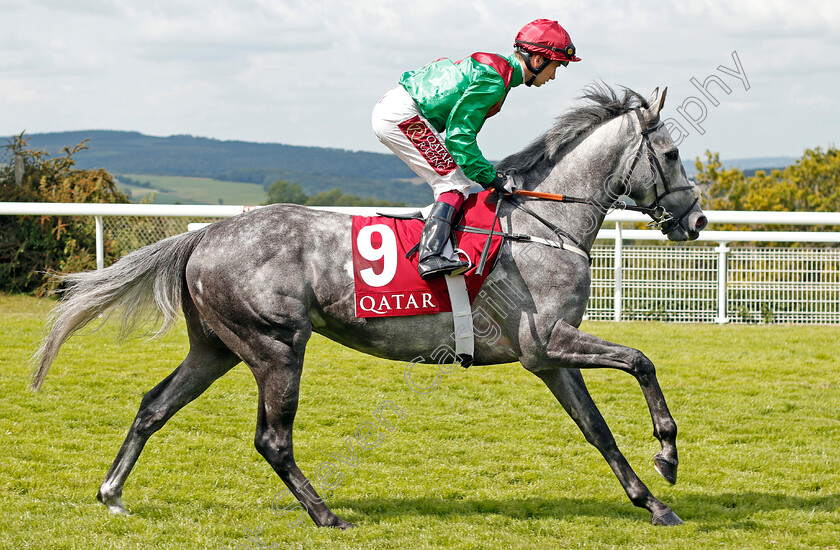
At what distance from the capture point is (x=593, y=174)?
13.4 feet

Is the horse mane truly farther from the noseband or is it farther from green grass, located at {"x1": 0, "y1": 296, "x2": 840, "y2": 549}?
green grass, located at {"x1": 0, "y1": 296, "x2": 840, "y2": 549}

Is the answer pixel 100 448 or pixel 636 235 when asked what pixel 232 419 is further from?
pixel 636 235

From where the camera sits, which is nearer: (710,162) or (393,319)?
(393,319)

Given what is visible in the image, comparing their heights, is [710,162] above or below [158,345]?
above

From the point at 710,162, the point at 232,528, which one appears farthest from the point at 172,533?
the point at 710,162

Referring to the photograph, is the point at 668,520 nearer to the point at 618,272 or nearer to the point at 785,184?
the point at 618,272

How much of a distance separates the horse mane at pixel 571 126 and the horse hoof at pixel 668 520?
168 centimetres

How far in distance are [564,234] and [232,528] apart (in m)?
1.94

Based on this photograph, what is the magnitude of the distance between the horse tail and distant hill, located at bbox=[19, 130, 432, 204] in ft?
174

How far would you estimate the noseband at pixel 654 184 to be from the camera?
4.07m

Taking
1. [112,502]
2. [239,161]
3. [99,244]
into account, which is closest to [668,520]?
[112,502]

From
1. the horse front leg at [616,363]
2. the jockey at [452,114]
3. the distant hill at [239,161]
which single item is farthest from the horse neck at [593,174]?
the distant hill at [239,161]

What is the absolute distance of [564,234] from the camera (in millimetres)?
3973

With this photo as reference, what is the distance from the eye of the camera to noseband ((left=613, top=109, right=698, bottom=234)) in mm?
4070
